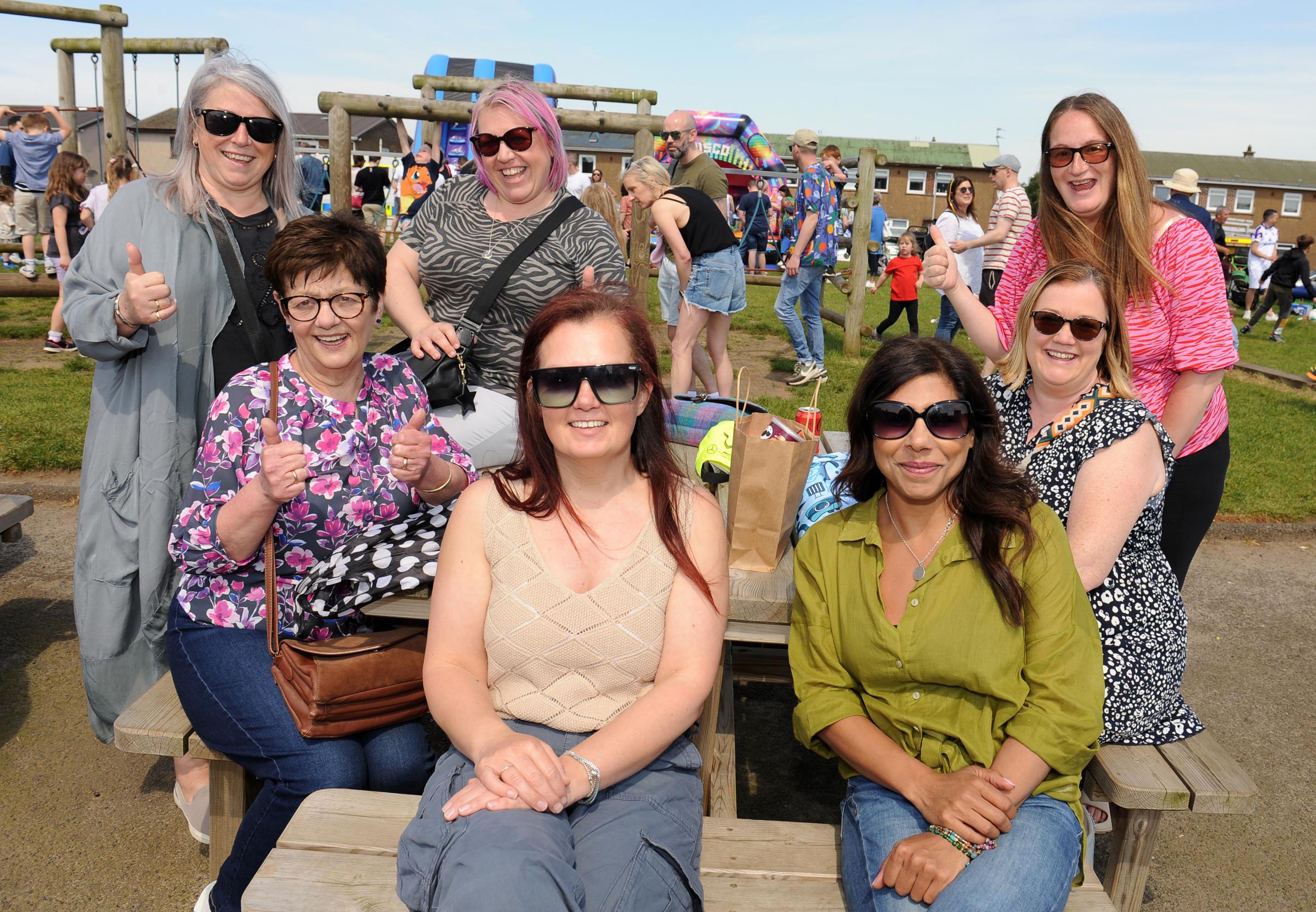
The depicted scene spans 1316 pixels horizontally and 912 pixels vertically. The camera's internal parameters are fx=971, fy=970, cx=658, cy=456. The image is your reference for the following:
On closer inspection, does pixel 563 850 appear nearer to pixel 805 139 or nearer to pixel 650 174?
pixel 650 174

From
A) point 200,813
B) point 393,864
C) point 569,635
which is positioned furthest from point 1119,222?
point 200,813

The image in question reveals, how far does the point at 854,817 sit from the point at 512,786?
0.77m

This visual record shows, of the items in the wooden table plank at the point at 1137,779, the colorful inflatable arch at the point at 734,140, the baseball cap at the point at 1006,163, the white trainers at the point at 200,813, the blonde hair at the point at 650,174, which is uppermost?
the colorful inflatable arch at the point at 734,140

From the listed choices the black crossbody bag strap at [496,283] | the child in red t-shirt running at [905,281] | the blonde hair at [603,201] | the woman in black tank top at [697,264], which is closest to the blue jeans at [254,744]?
the black crossbody bag strap at [496,283]

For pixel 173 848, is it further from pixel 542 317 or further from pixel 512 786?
pixel 542 317

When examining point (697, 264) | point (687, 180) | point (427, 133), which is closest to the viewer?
point (697, 264)

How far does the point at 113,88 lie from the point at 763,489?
9.59 meters

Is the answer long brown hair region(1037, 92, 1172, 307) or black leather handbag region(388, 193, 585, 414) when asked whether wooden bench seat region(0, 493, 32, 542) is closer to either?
black leather handbag region(388, 193, 585, 414)

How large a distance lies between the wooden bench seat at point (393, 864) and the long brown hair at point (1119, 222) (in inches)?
66.3

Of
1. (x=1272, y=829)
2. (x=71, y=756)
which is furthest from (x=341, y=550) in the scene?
(x=1272, y=829)

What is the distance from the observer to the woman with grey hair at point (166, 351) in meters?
2.76

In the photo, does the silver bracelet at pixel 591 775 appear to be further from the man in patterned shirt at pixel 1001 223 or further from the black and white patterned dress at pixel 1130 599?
the man in patterned shirt at pixel 1001 223

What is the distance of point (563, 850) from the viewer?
1.81 m

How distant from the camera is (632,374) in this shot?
6.86 ft
